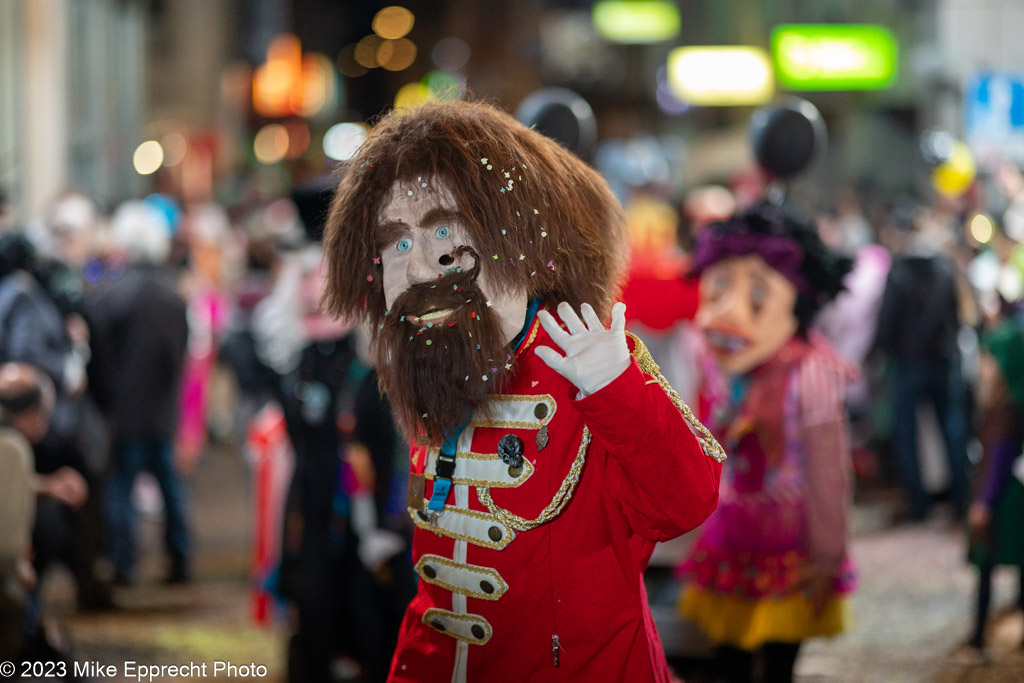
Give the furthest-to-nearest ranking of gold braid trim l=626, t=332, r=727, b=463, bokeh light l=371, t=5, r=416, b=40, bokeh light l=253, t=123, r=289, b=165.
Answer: bokeh light l=371, t=5, r=416, b=40 → bokeh light l=253, t=123, r=289, b=165 → gold braid trim l=626, t=332, r=727, b=463

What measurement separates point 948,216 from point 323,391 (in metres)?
5.97

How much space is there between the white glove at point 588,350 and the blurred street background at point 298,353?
68 centimetres

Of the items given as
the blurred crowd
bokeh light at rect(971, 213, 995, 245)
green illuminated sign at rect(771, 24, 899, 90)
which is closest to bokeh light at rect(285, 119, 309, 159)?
green illuminated sign at rect(771, 24, 899, 90)

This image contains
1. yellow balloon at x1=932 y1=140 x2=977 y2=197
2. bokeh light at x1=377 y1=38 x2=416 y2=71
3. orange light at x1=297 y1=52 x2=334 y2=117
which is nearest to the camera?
yellow balloon at x1=932 y1=140 x2=977 y2=197

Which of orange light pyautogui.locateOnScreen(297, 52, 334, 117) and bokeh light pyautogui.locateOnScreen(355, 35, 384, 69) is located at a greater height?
bokeh light pyautogui.locateOnScreen(355, 35, 384, 69)

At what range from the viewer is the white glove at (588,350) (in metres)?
1.92

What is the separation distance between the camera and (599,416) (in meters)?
1.93

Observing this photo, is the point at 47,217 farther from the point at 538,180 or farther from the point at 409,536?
the point at 538,180

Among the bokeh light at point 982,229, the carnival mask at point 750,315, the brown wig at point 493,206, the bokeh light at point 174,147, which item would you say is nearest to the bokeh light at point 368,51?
the bokeh light at point 174,147

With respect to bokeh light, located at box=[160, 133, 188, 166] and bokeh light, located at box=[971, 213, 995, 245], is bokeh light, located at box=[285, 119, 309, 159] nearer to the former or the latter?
bokeh light, located at box=[160, 133, 188, 166]

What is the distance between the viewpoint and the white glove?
1925 millimetres

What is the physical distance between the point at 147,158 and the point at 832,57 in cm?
1023

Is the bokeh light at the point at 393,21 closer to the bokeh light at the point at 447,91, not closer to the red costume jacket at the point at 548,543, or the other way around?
the bokeh light at the point at 447,91

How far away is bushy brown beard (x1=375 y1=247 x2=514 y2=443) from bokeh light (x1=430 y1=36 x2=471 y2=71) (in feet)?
127
